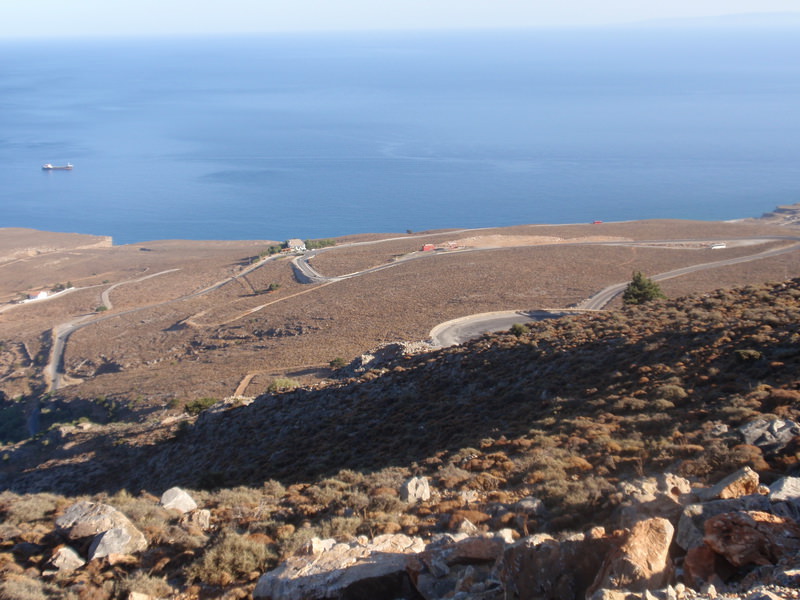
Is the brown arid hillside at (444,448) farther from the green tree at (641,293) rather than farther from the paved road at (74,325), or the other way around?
the paved road at (74,325)

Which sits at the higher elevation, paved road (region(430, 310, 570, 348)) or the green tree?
the green tree

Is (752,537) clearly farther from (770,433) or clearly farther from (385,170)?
(385,170)

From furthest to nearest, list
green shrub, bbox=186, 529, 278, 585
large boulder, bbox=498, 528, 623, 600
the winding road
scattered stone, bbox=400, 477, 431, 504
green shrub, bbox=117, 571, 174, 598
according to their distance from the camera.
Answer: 1. the winding road
2. scattered stone, bbox=400, 477, 431, 504
3. green shrub, bbox=186, 529, 278, 585
4. green shrub, bbox=117, 571, 174, 598
5. large boulder, bbox=498, 528, 623, 600

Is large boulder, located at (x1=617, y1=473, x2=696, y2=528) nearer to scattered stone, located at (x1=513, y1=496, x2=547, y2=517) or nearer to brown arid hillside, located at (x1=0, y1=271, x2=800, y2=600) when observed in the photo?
brown arid hillside, located at (x1=0, y1=271, x2=800, y2=600)

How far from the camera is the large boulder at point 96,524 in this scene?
9398 mm

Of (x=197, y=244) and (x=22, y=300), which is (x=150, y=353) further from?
(x=197, y=244)

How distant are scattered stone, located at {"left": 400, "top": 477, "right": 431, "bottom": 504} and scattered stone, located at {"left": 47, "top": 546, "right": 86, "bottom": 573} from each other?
15.1ft

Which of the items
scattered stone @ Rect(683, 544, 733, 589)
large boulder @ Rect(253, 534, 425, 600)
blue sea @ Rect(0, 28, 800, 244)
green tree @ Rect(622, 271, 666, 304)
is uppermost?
blue sea @ Rect(0, 28, 800, 244)

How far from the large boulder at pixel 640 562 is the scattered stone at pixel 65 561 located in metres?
6.67

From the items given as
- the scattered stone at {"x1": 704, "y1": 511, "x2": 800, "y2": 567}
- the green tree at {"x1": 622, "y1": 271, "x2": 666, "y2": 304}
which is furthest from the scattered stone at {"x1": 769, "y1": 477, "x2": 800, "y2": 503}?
the green tree at {"x1": 622, "y1": 271, "x2": 666, "y2": 304}

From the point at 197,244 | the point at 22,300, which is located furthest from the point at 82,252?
the point at 22,300

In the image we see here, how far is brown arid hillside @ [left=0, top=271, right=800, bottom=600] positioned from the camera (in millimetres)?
9000

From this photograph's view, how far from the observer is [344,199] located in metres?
112

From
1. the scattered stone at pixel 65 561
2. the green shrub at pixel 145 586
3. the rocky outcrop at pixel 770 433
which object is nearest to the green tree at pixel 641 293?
the rocky outcrop at pixel 770 433
